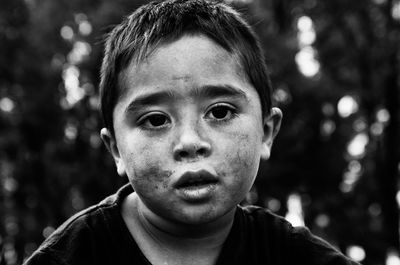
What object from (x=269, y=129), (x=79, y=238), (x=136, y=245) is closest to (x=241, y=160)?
(x=269, y=129)

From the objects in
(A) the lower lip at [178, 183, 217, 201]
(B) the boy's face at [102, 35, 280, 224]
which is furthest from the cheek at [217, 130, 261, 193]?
(A) the lower lip at [178, 183, 217, 201]

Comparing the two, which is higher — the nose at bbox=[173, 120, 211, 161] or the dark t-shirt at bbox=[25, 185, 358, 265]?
the nose at bbox=[173, 120, 211, 161]

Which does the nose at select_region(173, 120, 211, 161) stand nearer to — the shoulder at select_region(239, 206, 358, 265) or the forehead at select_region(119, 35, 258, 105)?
the forehead at select_region(119, 35, 258, 105)

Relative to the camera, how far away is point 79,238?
2441mm

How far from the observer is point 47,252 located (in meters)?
2.32

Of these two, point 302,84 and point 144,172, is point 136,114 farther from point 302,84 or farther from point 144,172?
point 302,84

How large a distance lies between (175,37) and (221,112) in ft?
1.35

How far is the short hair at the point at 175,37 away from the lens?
8.25 feet

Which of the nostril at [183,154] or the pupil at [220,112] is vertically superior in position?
the pupil at [220,112]

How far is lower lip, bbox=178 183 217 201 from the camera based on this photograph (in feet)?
7.26

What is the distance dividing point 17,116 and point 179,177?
1769 cm

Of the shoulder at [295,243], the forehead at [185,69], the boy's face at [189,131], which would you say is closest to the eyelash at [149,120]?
the boy's face at [189,131]

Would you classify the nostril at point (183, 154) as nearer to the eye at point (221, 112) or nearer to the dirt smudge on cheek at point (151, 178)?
the dirt smudge on cheek at point (151, 178)

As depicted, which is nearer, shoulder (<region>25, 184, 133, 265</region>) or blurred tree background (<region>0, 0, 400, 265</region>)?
shoulder (<region>25, 184, 133, 265</region>)
